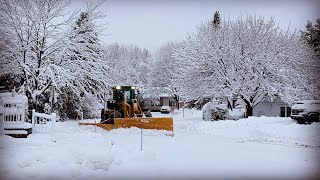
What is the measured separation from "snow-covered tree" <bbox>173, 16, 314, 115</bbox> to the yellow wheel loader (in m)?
4.68

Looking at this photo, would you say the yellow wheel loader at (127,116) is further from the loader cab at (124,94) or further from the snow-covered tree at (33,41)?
the snow-covered tree at (33,41)

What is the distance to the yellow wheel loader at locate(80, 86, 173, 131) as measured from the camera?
30.6 ft

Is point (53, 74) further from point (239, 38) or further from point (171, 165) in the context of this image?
point (239, 38)

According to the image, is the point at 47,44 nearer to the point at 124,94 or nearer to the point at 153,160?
the point at 124,94

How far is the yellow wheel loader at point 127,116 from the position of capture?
30.6ft

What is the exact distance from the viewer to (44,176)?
4188 millimetres

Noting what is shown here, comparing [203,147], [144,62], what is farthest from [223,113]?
[144,62]

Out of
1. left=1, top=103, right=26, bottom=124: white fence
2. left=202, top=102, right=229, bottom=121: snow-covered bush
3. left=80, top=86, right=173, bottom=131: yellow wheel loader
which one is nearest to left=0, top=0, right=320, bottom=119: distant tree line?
left=202, top=102, right=229, bottom=121: snow-covered bush

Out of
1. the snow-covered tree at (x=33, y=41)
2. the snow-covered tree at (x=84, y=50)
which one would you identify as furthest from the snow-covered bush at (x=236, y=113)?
the snow-covered tree at (x=33, y=41)

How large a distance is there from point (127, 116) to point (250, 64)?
19.0 feet

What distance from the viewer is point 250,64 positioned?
14.2 metres

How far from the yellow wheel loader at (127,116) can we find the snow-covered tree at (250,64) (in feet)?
15.4

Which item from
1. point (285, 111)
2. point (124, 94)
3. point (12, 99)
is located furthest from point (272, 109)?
point (12, 99)

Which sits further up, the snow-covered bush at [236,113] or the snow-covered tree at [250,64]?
the snow-covered tree at [250,64]
